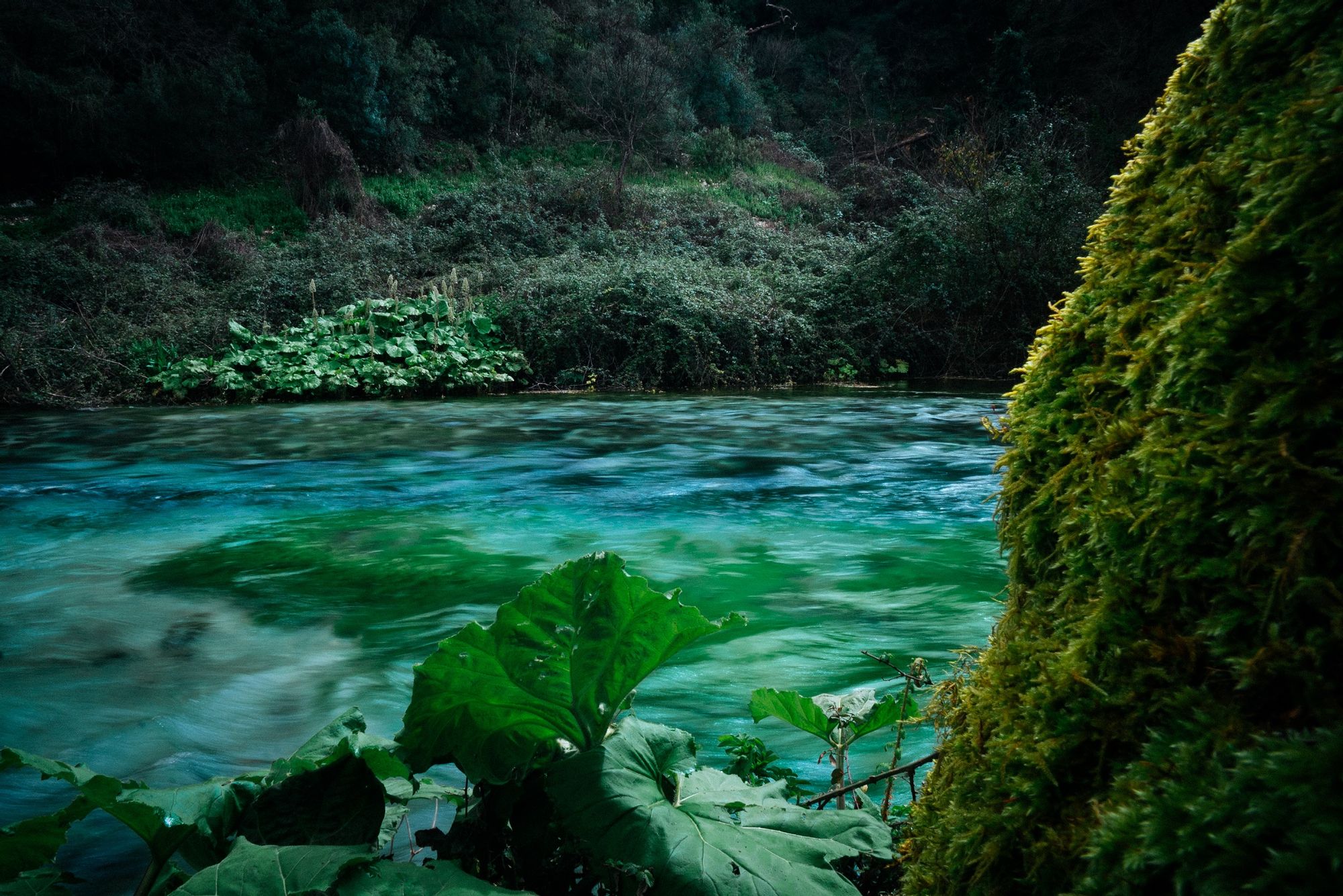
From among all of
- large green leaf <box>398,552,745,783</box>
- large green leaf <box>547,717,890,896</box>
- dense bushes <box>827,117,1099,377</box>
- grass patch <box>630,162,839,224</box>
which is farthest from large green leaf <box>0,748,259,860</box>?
grass patch <box>630,162,839,224</box>

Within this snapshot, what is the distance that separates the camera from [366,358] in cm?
1521

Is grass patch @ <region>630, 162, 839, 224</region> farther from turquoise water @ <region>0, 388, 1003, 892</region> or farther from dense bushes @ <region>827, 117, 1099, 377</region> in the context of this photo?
turquoise water @ <region>0, 388, 1003, 892</region>

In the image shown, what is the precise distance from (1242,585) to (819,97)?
41.2 meters

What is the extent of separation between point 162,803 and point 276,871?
33 cm

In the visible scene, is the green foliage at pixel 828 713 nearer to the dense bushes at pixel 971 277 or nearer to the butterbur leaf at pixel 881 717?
the butterbur leaf at pixel 881 717

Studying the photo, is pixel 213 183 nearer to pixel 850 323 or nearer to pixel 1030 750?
pixel 850 323

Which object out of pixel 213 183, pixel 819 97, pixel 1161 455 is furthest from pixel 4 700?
pixel 819 97

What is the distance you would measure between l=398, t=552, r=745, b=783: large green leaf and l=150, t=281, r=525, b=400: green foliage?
1390 cm

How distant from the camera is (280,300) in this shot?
58.8ft

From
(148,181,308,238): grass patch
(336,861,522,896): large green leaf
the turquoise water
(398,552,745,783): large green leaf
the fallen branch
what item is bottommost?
the turquoise water

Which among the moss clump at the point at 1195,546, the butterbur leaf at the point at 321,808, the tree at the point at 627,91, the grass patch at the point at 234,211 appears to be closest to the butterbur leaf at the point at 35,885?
the butterbur leaf at the point at 321,808

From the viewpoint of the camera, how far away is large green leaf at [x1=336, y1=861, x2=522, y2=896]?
1262 mm

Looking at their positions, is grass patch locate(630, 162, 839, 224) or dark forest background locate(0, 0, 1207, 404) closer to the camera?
dark forest background locate(0, 0, 1207, 404)

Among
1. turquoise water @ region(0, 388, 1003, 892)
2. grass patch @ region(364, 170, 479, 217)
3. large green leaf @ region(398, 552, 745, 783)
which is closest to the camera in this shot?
large green leaf @ region(398, 552, 745, 783)
